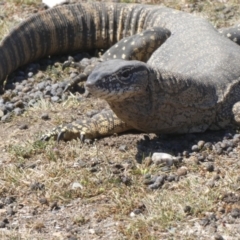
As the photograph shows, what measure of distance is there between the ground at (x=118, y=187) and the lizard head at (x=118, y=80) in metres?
0.58

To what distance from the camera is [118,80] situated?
6.26 m

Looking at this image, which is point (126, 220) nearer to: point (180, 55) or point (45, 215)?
point (45, 215)

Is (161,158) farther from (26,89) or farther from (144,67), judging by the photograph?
(26,89)

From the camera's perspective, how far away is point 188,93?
22.3ft

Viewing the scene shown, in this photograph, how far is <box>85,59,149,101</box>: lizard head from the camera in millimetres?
6172

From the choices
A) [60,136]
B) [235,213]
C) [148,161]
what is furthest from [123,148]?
[235,213]

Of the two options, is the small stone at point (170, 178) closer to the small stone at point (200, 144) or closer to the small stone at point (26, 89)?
the small stone at point (200, 144)

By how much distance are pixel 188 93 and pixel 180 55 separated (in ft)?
4.94

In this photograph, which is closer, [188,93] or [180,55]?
[188,93]

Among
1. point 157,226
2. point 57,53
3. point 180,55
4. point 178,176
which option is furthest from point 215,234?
point 57,53

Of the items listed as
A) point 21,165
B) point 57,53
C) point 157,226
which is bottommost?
point 57,53

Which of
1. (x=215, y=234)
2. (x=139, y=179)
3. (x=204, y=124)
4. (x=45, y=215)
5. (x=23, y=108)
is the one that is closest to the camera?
(x=215, y=234)

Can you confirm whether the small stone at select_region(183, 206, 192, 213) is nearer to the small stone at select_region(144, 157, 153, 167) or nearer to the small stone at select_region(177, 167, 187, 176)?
the small stone at select_region(177, 167, 187, 176)

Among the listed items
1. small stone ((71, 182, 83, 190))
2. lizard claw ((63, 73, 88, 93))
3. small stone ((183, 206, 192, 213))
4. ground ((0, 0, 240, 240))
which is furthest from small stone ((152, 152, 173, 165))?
lizard claw ((63, 73, 88, 93))
